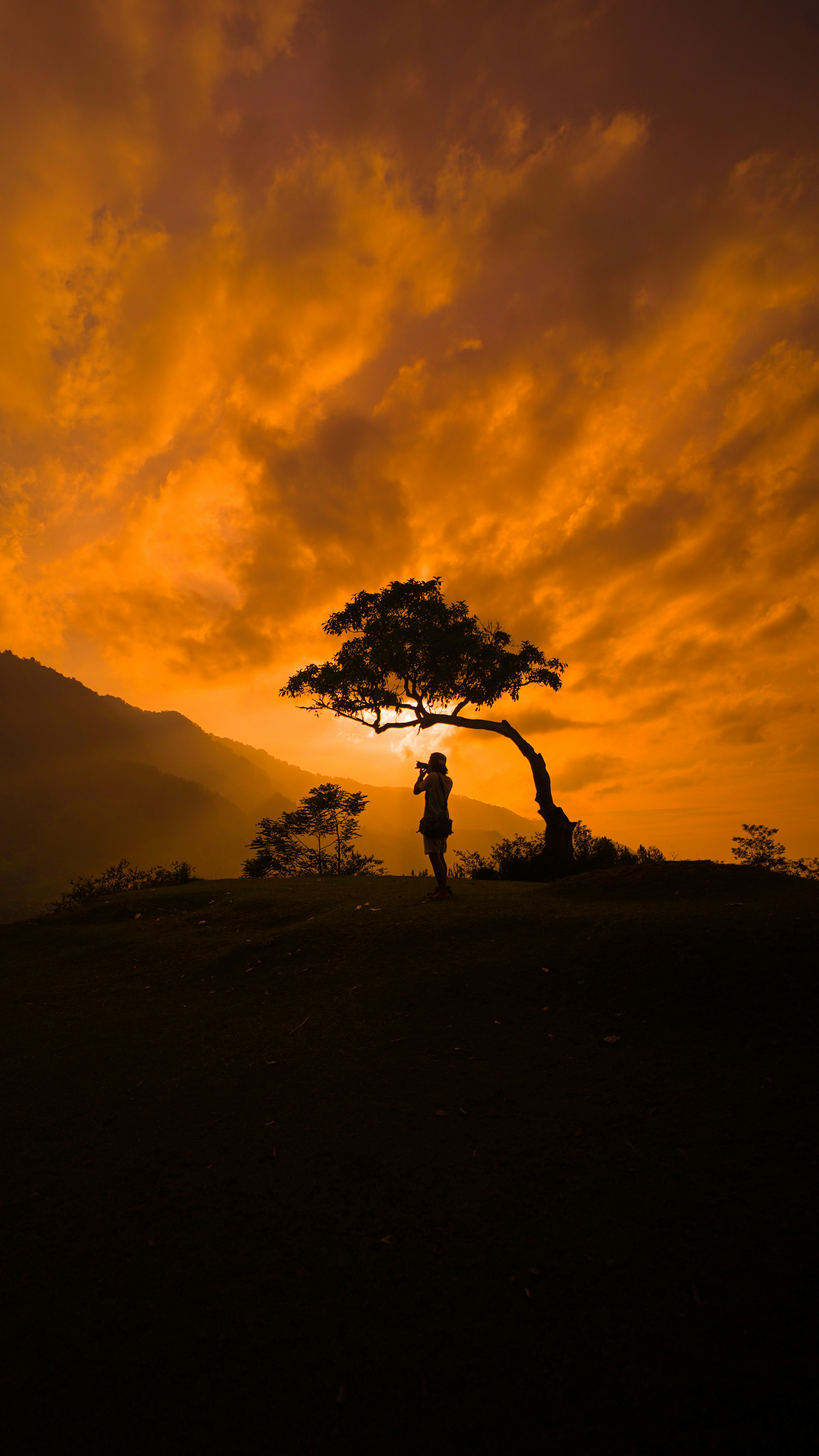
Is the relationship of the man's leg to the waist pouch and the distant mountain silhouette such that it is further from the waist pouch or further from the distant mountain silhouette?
the distant mountain silhouette

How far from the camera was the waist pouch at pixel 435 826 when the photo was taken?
33.4 feet

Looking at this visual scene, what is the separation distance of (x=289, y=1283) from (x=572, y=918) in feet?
18.5

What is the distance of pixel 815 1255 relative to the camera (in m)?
2.75

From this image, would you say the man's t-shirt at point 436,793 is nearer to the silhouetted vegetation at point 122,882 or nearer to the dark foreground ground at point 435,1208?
the dark foreground ground at point 435,1208

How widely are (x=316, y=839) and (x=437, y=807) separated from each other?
470 inches

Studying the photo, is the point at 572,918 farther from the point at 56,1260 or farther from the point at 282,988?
the point at 56,1260

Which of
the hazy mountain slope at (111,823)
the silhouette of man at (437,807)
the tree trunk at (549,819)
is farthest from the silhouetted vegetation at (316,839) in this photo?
the hazy mountain slope at (111,823)

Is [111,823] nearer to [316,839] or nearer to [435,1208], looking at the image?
[316,839]

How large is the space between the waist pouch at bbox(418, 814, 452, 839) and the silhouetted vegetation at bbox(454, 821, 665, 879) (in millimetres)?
4839

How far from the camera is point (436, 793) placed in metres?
10.5

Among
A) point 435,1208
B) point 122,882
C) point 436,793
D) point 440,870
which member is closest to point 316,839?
point 122,882

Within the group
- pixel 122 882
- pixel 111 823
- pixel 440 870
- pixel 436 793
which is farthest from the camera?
pixel 111 823

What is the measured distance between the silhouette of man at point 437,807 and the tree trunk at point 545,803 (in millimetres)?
6206

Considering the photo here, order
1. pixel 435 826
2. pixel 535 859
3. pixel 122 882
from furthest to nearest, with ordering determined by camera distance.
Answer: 1. pixel 122 882
2. pixel 535 859
3. pixel 435 826
